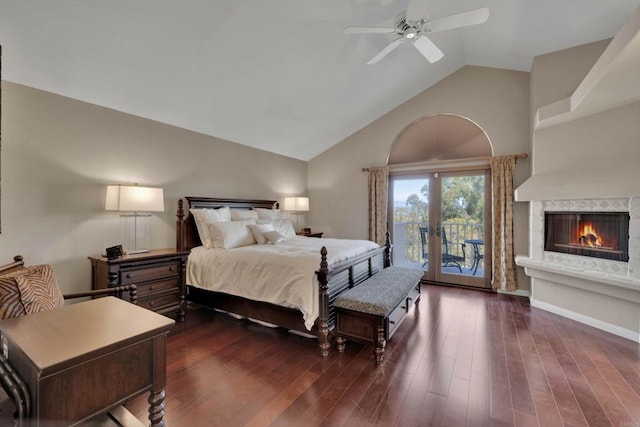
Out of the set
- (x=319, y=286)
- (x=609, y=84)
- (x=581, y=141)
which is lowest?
(x=319, y=286)

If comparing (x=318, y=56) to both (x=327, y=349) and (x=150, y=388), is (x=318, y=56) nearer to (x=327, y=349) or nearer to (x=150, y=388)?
(x=327, y=349)

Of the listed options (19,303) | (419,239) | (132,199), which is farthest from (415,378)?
(419,239)

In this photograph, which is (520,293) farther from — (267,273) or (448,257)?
(267,273)

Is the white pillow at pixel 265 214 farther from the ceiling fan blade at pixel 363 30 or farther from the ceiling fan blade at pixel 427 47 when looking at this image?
the ceiling fan blade at pixel 427 47

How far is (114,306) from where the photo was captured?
4.99 feet

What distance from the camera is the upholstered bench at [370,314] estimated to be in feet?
7.91

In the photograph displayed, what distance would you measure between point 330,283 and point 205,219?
202 cm

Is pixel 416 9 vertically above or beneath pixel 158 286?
above

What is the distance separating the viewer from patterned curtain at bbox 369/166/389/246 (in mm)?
5340

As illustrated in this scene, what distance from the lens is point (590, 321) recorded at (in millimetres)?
3211

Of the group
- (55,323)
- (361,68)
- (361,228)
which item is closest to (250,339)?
(55,323)

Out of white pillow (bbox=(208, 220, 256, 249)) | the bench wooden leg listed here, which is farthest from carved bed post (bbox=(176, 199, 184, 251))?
the bench wooden leg

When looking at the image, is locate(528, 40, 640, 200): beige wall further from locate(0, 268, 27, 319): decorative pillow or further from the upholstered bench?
locate(0, 268, 27, 319): decorative pillow

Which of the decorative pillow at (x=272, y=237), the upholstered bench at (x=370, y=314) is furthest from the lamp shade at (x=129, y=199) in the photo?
the upholstered bench at (x=370, y=314)
